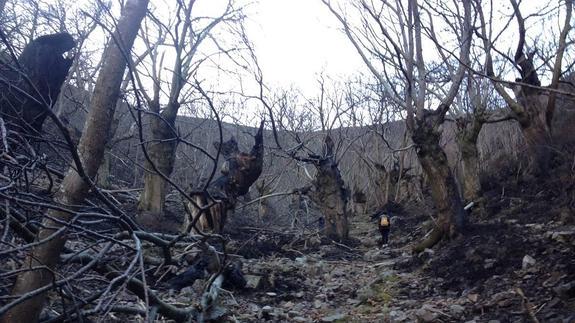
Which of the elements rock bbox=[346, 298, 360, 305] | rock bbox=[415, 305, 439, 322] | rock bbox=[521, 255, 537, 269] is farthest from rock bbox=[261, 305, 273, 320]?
rock bbox=[521, 255, 537, 269]

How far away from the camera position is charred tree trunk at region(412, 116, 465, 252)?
9.30 metres

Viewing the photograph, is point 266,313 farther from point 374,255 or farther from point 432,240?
point 374,255

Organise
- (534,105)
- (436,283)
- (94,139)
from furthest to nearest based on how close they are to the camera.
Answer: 1. (534,105)
2. (436,283)
3. (94,139)

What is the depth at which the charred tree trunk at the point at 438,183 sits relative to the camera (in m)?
9.30

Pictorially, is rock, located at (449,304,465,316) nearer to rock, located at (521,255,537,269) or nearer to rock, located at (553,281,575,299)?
rock, located at (553,281,575,299)

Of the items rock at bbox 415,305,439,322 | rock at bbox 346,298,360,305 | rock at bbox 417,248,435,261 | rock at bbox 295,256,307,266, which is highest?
rock at bbox 417,248,435,261

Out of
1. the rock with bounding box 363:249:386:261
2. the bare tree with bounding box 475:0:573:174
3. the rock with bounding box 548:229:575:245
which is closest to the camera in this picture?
the rock with bounding box 548:229:575:245

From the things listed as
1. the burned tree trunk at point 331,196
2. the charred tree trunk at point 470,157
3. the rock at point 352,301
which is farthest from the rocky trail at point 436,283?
the charred tree trunk at point 470,157

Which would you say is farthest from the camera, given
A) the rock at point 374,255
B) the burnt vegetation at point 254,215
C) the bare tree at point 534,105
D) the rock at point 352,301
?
the bare tree at point 534,105

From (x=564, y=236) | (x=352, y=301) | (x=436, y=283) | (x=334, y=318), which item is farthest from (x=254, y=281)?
(x=564, y=236)

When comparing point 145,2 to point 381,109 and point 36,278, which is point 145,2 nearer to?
point 36,278

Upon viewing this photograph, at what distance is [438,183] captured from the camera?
950 centimetres

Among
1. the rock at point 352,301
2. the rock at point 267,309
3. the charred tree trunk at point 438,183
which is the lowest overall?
the rock at point 352,301

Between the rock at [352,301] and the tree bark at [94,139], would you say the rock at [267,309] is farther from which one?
the tree bark at [94,139]
